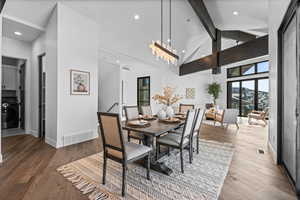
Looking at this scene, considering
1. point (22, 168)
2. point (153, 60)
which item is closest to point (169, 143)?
point (22, 168)

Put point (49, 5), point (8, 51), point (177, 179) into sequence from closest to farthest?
1. point (177, 179)
2. point (49, 5)
3. point (8, 51)

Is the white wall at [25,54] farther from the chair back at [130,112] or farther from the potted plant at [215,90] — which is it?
the potted plant at [215,90]

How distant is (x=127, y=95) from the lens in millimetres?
8406

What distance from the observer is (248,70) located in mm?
8500

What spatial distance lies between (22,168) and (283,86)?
438 cm

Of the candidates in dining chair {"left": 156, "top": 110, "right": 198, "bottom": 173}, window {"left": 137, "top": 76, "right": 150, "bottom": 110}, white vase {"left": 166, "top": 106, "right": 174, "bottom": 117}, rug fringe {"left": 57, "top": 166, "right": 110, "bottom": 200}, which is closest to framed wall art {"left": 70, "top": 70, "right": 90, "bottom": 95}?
rug fringe {"left": 57, "top": 166, "right": 110, "bottom": 200}

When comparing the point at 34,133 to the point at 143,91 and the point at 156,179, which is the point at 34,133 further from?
the point at 143,91

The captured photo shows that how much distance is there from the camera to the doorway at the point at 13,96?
14.8 feet

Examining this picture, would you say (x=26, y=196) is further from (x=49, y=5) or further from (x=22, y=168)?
(x=49, y=5)

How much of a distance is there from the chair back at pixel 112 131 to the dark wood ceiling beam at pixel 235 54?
5366mm

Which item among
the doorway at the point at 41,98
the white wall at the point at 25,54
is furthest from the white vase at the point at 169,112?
the white wall at the point at 25,54

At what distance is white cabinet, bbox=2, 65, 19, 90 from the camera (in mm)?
4793

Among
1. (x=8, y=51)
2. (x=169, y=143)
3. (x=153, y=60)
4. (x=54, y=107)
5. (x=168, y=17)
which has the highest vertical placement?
(x=168, y=17)

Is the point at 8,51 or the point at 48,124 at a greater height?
the point at 8,51
